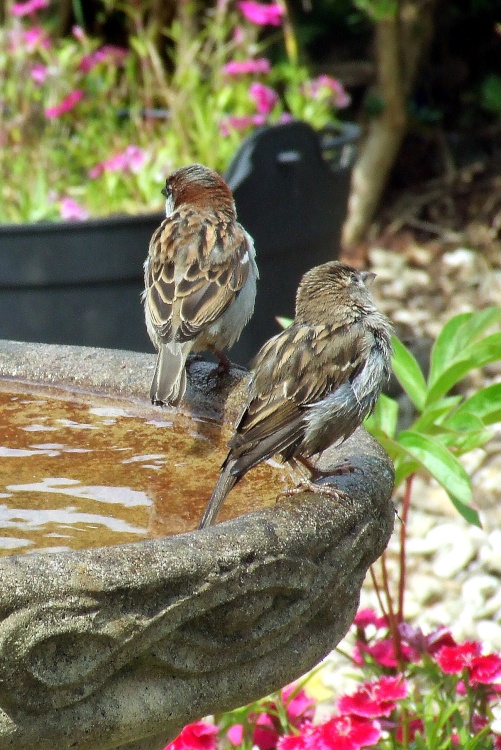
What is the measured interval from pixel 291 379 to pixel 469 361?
31.0 inches

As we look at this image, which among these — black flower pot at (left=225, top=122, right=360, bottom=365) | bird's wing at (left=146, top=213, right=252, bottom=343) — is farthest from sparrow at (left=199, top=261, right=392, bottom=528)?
black flower pot at (left=225, top=122, right=360, bottom=365)

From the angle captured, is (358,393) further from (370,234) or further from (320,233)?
(370,234)

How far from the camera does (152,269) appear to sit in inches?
158

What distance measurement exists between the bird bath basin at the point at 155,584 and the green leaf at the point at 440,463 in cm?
33

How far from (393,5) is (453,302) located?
2067 mm

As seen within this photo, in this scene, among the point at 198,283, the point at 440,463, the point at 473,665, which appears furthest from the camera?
the point at 198,283

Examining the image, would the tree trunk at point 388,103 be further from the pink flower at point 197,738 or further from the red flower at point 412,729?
the pink flower at point 197,738

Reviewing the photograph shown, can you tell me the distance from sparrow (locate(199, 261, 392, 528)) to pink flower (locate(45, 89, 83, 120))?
4.13 m

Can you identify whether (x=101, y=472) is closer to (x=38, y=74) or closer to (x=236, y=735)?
(x=236, y=735)

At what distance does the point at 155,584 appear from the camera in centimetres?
176

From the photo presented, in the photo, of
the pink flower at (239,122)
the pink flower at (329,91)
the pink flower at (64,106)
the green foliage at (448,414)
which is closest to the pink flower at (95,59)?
the pink flower at (64,106)

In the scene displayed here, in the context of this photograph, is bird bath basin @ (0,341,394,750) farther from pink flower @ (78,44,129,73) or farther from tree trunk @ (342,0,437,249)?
tree trunk @ (342,0,437,249)

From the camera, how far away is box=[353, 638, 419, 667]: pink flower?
3.06 meters

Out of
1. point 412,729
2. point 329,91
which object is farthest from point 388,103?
point 412,729
